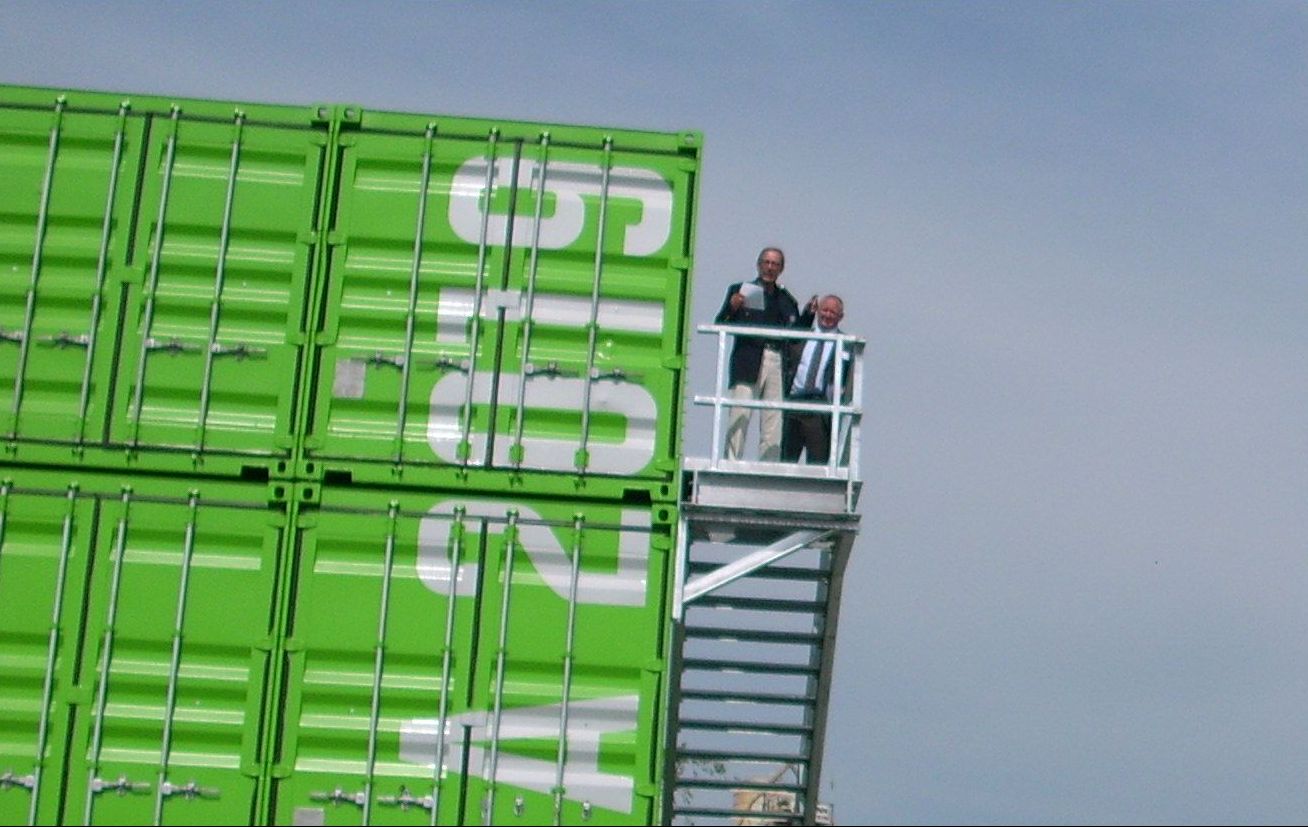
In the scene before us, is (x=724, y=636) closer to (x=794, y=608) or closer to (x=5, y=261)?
(x=794, y=608)

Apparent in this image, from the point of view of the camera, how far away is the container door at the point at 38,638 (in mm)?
14547

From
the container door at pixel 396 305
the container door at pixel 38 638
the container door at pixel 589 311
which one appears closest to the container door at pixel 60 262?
the container door at pixel 38 638

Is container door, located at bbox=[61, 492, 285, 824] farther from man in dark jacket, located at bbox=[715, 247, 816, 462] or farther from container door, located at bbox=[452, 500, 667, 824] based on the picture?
man in dark jacket, located at bbox=[715, 247, 816, 462]

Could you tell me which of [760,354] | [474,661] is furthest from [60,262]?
[760,354]

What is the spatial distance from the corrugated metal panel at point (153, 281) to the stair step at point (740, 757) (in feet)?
13.2

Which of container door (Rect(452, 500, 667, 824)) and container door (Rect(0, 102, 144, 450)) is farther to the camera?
container door (Rect(0, 102, 144, 450))

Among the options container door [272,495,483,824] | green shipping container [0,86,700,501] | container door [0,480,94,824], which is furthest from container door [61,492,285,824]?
green shipping container [0,86,700,501]

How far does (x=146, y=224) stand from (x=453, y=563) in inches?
130

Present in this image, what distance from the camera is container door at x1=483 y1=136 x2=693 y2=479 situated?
15141 millimetres

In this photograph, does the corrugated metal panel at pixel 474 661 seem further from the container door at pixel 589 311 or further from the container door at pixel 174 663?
the container door at pixel 589 311

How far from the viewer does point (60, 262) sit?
50.8 feet

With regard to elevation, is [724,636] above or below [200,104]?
below

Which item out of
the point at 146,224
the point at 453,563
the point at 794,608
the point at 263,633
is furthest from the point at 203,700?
the point at 794,608

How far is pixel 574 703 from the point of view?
14695 mm
